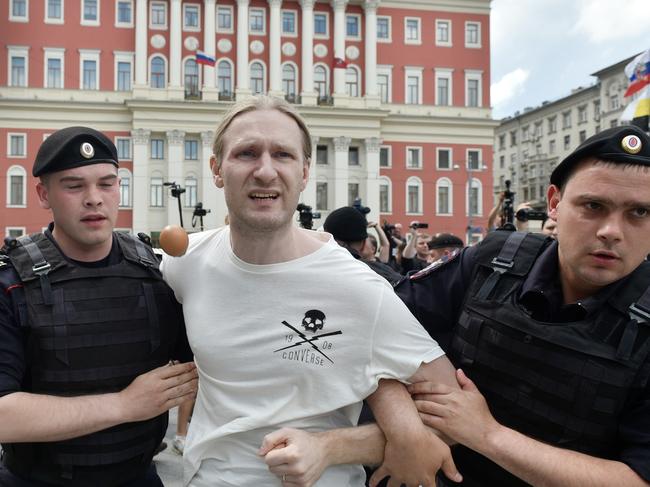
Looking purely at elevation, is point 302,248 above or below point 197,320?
above

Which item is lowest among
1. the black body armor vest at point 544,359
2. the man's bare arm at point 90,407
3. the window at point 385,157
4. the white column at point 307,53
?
the man's bare arm at point 90,407

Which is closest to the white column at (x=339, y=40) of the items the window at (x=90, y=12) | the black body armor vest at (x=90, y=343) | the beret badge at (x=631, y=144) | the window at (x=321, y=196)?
the window at (x=321, y=196)

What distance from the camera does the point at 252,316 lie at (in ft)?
6.73

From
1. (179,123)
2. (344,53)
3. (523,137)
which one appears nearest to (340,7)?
(344,53)

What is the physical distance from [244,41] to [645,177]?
4552 cm

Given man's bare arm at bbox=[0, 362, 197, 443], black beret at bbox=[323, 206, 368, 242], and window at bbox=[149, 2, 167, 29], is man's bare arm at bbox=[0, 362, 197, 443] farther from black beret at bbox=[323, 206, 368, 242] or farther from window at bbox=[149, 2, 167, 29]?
A: window at bbox=[149, 2, 167, 29]

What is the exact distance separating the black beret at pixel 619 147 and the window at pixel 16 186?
43788mm

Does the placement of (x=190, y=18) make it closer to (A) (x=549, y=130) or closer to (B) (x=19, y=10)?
(B) (x=19, y=10)

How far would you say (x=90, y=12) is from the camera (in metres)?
43.4

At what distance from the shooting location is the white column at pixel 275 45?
44781 millimetres

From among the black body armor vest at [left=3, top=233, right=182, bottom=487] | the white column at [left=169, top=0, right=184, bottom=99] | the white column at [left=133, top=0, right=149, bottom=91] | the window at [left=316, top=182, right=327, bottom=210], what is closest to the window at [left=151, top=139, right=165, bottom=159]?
the white column at [left=169, top=0, right=184, bottom=99]

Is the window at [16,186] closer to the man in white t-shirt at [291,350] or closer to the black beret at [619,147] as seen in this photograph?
the man in white t-shirt at [291,350]

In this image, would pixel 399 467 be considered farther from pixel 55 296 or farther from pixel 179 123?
pixel 179 123

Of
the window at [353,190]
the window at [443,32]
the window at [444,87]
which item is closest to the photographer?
the window at [353,190]
